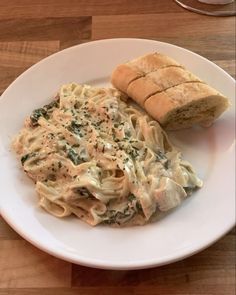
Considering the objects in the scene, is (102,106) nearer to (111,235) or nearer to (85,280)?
(111,235)

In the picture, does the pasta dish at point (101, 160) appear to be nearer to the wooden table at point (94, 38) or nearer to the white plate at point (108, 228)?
the white plate at point (108, 228)

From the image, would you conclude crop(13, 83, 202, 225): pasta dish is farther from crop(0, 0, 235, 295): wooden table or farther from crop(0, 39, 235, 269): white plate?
crop(0, 0, 235, 295): wooden table

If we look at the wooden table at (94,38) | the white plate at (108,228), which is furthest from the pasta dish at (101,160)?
the wooden table at (94,38)

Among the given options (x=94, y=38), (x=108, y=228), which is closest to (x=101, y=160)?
(x=108, y=228)
